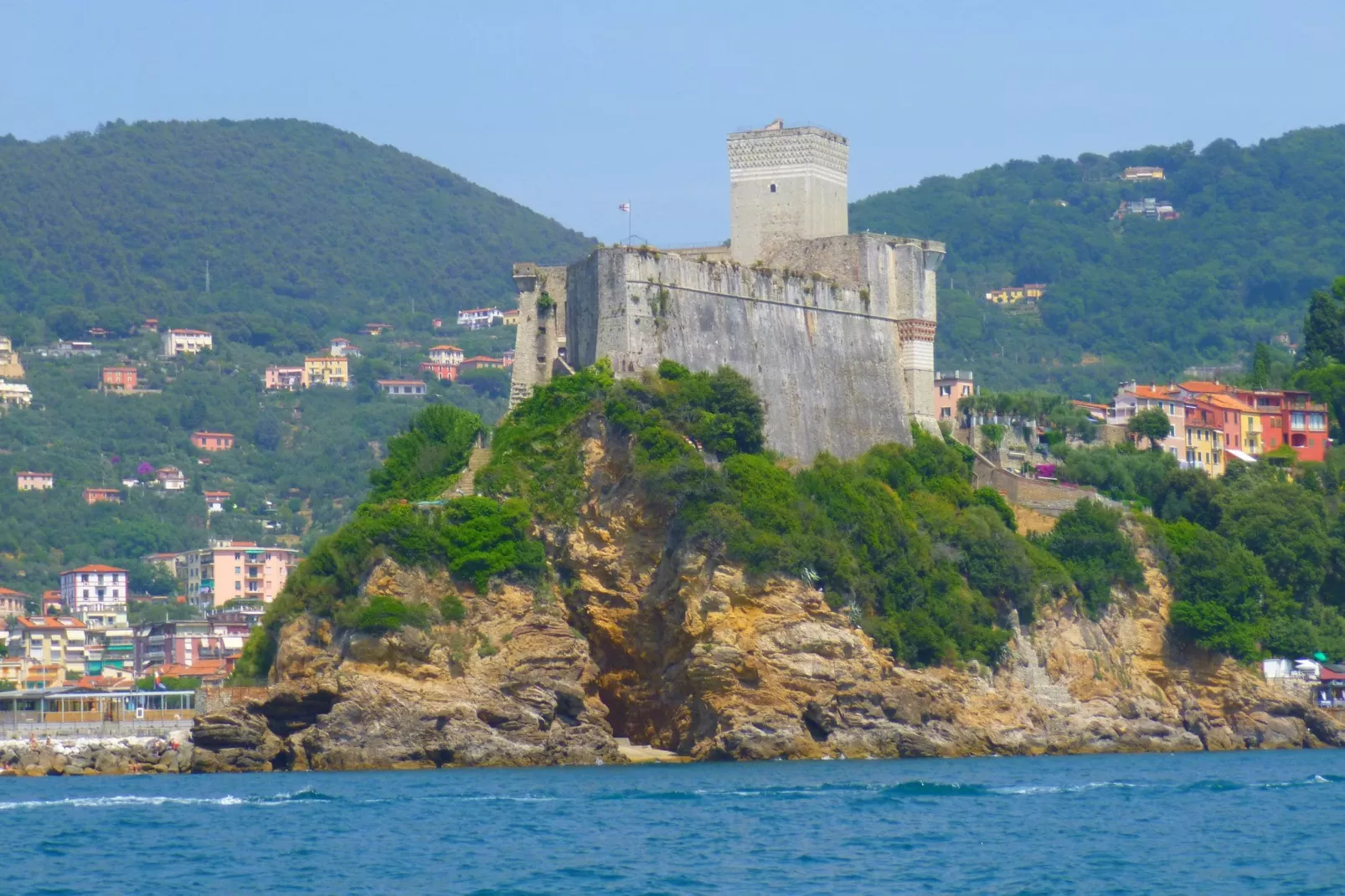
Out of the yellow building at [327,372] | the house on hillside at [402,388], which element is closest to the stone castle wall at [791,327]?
the house on hillside at [402,388]

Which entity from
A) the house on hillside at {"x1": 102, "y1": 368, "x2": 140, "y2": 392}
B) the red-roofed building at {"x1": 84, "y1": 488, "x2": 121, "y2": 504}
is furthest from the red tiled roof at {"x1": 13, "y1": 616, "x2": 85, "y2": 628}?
the house on hillside at {"x1": 102, "y1": 368, "x2": 140, "y2": 392}

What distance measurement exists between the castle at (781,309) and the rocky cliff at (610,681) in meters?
4.12

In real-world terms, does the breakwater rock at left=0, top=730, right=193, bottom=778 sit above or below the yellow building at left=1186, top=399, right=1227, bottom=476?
below

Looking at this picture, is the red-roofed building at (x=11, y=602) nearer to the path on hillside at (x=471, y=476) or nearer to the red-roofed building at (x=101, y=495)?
the red-roofed building at (x=101, y=495)

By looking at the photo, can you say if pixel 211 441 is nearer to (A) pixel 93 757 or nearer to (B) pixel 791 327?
(B) pixel 791 327

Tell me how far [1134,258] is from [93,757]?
122451 millimetres

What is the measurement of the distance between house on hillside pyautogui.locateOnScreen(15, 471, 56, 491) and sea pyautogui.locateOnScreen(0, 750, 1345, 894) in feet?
294

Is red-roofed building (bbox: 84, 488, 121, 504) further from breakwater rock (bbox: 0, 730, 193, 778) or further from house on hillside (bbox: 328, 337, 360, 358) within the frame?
breakwater rock (bbox: 0, 730, 193, 778)

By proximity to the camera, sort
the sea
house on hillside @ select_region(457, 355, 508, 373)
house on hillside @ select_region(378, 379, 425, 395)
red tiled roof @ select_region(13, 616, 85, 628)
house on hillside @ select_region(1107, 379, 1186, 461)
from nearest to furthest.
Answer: the sea → house on hillside @ select_region(1107, 379, 1186, 461) → red tiled roof @ select_region(13, 616, 85, 628) → house on hillside @ select_region(378, 379, 425, 395) → house on hillside @ select_region(457, 355, 508, 373)

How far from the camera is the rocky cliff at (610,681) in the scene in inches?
2355

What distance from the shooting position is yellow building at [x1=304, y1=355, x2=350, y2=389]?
180 metres

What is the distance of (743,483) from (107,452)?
104279 mm

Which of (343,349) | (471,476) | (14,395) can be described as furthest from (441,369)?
(471,476)

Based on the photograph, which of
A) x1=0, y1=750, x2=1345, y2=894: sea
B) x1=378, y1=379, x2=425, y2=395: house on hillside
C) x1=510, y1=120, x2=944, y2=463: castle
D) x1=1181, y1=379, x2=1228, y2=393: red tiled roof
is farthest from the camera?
x1=378, y1=379, x2=425, y2=395: house on hillside
